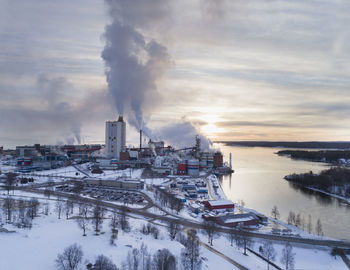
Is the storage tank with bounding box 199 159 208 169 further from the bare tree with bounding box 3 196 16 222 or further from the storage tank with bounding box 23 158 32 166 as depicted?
the bare tree with bounding box 3 196 16 222

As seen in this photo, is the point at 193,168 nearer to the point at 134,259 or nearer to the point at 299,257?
the point at 299,257

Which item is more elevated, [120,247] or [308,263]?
[120,247]

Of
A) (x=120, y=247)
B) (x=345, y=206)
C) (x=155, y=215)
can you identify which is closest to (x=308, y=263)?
(x=120, y=247)

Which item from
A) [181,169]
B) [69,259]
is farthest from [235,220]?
[181,169]

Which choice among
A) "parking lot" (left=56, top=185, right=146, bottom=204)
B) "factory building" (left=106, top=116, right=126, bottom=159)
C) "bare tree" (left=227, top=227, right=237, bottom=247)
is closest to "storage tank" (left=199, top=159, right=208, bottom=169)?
"factory building" (left=106, top=116, right=126, bottom=159)

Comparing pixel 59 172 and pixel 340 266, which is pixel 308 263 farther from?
pixel 59 172

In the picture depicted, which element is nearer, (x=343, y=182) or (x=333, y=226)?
(x=333, y=226)

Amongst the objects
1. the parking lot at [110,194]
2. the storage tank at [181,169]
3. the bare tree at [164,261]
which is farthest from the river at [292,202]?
the bare tree at [164,261]

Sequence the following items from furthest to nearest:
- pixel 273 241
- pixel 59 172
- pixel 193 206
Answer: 1. pixel 59 172
2. pixel 193 206
3. pixel 273 241
